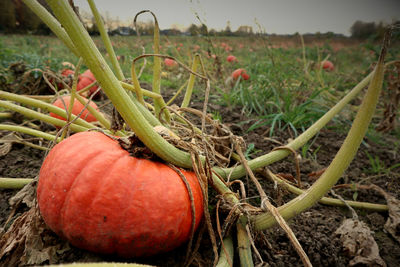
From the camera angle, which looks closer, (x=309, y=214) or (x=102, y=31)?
(x=102, y=31)

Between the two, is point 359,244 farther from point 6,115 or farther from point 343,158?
point 6,115

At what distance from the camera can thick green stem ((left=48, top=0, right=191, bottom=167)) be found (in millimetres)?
728

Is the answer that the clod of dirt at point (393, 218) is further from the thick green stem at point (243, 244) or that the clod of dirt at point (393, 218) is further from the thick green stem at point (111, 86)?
the thick green stem at point (111, 86)

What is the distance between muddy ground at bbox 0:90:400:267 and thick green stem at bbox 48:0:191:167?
408mm

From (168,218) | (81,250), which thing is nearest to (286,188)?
(168,218)

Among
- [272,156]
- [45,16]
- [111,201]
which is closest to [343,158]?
[272,156]

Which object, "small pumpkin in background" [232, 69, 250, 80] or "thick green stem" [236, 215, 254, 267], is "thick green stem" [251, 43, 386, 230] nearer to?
"thick green stem" [236, 215, 254, 267]

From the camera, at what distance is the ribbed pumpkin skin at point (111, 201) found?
2.91ft

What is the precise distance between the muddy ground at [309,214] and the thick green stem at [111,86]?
16.1 inches

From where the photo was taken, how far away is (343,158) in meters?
0.89

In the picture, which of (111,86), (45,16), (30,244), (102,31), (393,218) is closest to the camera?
(111,86)

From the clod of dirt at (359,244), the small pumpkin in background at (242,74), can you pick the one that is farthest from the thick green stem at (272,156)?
A: the small pumpkin in background at (242,74)

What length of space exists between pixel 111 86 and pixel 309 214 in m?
1.15

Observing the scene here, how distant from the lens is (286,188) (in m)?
1.40
